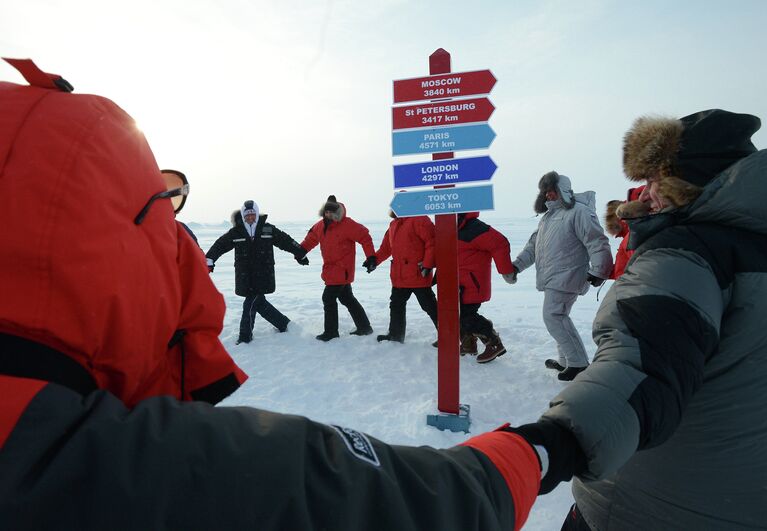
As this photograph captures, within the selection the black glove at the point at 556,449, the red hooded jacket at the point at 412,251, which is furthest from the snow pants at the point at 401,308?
the black glove at the point at 556,449

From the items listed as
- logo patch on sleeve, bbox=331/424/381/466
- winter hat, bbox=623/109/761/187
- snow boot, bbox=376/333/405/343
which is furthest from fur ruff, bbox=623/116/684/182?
snow boot, bbox=376/333/405/343

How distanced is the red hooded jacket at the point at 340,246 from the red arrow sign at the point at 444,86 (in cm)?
333

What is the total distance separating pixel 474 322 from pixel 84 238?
16.1 ft

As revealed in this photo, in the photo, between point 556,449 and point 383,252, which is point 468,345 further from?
point 556,449

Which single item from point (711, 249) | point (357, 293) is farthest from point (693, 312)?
point (357, 293)

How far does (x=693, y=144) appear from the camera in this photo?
129 centimetres

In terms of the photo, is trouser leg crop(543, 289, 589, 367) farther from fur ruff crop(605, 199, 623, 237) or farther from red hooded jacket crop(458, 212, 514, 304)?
fur ruff crop(605, 199, 623, 237)

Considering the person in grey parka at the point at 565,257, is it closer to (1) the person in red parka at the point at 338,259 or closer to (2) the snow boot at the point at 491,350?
(2) the snow boot at the point at 491,350

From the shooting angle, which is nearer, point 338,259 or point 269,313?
point 338,259

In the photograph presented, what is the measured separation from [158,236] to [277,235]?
6.26 m

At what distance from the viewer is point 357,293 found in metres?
10.3

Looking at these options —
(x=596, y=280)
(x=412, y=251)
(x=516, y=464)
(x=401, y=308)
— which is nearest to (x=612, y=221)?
(x=596, y=280)

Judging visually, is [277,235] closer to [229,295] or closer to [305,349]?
[305,349]

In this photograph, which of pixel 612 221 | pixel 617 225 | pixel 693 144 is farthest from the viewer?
pixel 617 225
